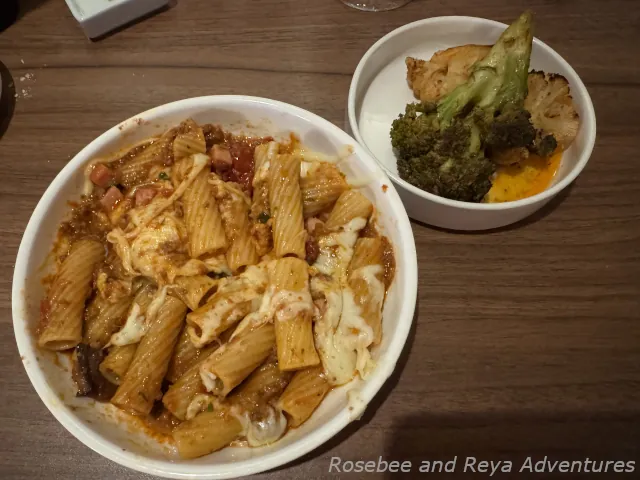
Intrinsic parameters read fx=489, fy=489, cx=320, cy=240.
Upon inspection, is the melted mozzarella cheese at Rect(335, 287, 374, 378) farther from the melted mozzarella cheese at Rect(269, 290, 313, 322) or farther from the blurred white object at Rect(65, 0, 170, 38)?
the blurred white object at Rect(65, 0, 170, 38)

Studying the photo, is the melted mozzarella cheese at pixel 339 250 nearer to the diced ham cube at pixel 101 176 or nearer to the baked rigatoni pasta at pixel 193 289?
the baked rigatoni pasta at pixel 193 289

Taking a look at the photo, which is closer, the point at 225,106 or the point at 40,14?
the point at 225,106

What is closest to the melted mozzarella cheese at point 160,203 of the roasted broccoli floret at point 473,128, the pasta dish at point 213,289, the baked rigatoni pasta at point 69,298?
the pasta dish at point 213,289

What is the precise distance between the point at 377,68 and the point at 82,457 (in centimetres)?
148

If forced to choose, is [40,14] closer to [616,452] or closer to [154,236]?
[154,236]

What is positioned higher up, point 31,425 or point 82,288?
point 82,288

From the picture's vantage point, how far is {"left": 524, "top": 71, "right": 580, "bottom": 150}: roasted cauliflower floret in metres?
1.54

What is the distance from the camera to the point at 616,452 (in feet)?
4.01

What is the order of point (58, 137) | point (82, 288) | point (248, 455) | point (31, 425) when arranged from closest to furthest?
point (248, 455) < point (82, 288) < point (31, 425) < point (58, 137)

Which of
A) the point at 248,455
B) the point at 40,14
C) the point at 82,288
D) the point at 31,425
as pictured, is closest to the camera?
the point at 248,455

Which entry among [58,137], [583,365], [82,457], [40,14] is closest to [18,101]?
[58,137]

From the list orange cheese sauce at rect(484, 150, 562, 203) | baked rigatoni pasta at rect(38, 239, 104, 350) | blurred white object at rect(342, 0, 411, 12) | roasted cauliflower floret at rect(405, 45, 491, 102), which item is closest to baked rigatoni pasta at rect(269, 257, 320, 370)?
baked rigatoni pasta at rect(38, 239, 104, 350)

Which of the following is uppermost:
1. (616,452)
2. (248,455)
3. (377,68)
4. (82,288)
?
(377,68)

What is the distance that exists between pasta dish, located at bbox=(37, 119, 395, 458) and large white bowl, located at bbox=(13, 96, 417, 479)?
0.09ft
